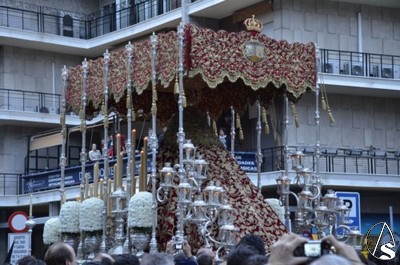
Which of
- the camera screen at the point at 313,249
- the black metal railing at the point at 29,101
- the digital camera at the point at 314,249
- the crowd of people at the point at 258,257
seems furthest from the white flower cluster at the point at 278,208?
the black metal railing at the point at 29,101

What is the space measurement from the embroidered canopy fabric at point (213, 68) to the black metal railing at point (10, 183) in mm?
24590

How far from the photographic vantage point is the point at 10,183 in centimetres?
4419

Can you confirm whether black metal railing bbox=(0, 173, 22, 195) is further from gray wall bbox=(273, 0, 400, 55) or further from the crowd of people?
the crowd of people

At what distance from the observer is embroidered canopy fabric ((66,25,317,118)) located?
694 inches

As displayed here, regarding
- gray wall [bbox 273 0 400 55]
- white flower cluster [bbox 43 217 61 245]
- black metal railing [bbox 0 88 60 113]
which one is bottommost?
white flower cluster [bbox 43 217 61 245]

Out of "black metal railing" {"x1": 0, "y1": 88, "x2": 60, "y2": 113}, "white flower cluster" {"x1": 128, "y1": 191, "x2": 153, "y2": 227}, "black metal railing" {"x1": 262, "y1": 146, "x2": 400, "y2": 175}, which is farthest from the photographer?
"black metal railing" {"x1": 0, "y1": 88, "x2": 60, "y2": 113}

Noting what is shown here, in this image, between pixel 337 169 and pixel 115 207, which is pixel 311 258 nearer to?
pixel 115 207

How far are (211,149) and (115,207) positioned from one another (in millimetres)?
2069

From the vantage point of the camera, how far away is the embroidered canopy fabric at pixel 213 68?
57.8ft

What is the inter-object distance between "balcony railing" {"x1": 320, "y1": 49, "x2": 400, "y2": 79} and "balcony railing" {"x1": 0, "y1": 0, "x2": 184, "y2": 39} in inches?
352

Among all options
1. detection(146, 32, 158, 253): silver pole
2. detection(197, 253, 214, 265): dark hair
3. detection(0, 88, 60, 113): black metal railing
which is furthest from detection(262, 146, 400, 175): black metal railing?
detection(197, 253, 214, 265): dark hair

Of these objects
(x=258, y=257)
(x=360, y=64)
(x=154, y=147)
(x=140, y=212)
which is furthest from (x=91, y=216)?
(x=360, y=64)

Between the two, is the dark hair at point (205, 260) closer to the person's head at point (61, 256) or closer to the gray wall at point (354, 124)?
the person's head at point (61, 256)

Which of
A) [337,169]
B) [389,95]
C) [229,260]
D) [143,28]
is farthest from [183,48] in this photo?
[143,28]
